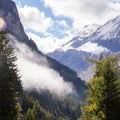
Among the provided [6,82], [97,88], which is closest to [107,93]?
[97,88]

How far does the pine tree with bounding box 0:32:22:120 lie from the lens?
1624 inches

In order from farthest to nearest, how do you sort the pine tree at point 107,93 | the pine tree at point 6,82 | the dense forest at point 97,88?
the pine tree at point 6,82
the dense forest at point 97,88
the pine tree at point 107,93

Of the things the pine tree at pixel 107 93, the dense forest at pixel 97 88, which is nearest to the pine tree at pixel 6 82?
the dense forest at pixel 97 88

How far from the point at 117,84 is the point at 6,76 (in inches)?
453

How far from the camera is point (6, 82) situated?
41.5 meters

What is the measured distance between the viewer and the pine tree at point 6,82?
4125cm

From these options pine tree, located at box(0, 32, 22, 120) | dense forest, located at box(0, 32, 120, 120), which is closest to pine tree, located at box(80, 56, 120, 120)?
dense forest, located at box(0, 32, 120, 120)

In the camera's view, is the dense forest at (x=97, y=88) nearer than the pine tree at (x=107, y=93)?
No

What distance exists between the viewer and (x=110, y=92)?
36.6 meters

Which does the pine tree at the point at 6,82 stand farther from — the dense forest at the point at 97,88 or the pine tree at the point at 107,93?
the pine tree at the point at 107,93

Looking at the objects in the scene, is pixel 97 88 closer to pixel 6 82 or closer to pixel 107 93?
pixel 107 93

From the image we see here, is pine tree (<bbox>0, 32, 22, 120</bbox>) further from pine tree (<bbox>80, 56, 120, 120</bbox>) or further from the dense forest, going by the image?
pine tree (<bbox>80, 56, 120, 120</bbox>)

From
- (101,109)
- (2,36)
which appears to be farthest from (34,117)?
(101,109)

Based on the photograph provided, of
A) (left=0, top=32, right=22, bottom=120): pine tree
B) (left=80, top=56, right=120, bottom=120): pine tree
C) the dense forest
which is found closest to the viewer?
(left=80, top=56, right=120, bottom=120): pine tree
